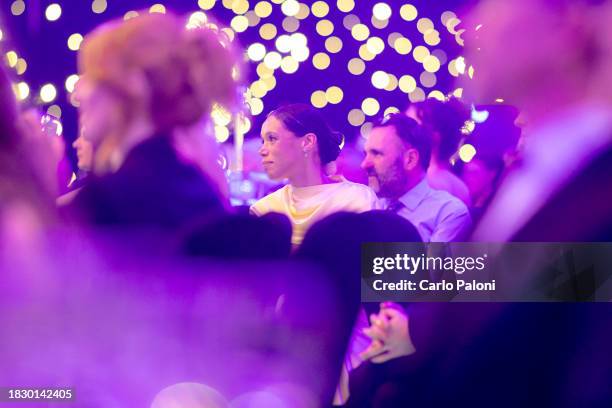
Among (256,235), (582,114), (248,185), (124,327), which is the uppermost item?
(582,114)

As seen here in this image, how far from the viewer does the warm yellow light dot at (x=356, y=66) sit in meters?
2.26

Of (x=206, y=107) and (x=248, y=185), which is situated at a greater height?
(x=206, y=107)

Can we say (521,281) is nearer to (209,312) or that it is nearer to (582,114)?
(582,114)

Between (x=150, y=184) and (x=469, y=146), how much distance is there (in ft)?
3.42

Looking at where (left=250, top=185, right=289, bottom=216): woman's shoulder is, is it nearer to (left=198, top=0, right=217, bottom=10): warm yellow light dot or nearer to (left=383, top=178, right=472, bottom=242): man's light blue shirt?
(left=383, top=178, right=472, bottom=242): man's light blue shirt

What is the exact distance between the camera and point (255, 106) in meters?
2.26

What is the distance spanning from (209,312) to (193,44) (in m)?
0.87

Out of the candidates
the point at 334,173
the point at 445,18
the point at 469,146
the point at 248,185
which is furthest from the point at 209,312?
the point at 445,18

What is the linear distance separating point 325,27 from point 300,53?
0.42 feet

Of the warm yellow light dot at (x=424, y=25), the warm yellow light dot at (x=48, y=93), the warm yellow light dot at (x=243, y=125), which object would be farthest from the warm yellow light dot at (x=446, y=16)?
the warm yellow light dot at (x=48, y=93)

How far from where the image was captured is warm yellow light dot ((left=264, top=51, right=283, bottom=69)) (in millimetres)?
2273

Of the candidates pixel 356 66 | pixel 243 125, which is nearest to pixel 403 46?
pixel 356 66

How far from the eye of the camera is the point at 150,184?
221 cm

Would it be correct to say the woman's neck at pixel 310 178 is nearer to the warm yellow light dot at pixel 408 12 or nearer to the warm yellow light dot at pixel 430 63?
the warm yellow light dot at pixel 430 63
